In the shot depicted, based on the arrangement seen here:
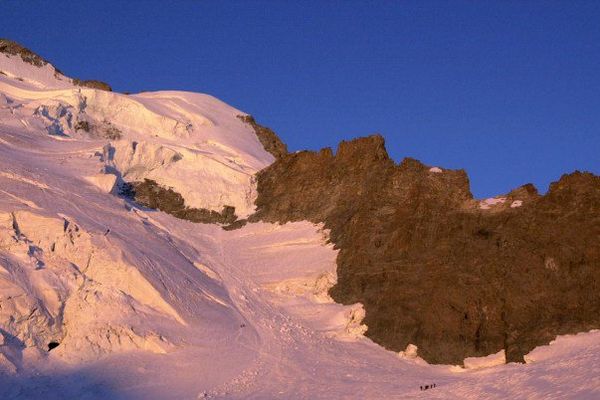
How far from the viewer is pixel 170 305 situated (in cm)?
4034

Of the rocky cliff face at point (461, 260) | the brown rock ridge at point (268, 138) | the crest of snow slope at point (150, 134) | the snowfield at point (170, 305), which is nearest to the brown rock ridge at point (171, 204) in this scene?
the crest of snow slope at point (150, 134)

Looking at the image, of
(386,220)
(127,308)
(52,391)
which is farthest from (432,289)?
(52,391)

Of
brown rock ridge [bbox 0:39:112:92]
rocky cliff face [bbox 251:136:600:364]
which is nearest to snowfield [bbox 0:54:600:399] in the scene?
rocky cliff face [bbox 251:136:600:364]

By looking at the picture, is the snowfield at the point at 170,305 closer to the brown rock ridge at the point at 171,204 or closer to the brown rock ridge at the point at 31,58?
the brown rock ridge at the point at 171,204

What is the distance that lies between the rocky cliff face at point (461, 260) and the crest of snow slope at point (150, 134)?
27.5ft

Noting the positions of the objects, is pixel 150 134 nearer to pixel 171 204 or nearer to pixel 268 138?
pixel 171 204

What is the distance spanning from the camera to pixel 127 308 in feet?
128

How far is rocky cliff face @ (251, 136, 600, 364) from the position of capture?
39.3 m

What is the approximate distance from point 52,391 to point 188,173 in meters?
28.1

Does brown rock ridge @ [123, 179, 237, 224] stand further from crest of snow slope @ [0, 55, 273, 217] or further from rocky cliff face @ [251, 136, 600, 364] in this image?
rocky cliff face @ [251, 136, 600, 364]

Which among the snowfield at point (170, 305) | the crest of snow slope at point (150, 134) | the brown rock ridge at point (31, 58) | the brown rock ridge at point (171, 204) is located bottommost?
the snowfield at point (170, 305)

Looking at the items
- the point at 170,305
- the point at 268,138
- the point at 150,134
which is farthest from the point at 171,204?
the point at 268,138

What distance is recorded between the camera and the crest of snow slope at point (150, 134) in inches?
2269

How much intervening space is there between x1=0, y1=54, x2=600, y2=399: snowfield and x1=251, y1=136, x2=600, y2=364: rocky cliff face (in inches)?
47.3
